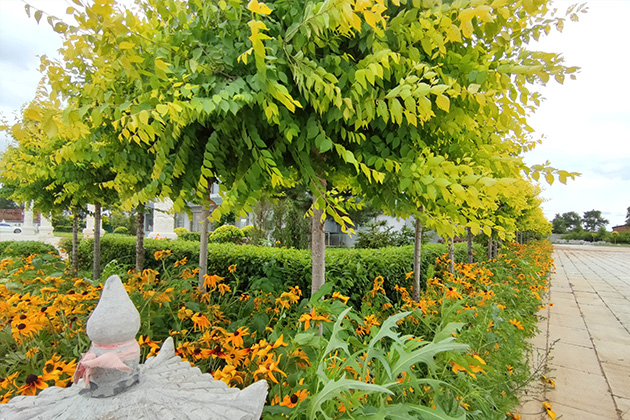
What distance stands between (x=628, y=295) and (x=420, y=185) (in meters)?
9.57

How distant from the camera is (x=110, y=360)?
2.97 feet

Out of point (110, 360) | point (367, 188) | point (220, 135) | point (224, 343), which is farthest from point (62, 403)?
point (367, 188)

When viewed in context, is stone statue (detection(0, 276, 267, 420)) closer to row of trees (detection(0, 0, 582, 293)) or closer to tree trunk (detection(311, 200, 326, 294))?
row of trees (detection(0, 0, 582, 293))

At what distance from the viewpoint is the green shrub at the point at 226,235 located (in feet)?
39.3

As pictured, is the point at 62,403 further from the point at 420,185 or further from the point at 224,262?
the point at 224,262

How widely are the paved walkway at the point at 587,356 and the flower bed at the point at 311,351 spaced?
0.40 m

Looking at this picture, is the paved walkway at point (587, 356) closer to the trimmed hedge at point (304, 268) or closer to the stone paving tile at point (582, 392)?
the stone paving tile at point (582, 392)

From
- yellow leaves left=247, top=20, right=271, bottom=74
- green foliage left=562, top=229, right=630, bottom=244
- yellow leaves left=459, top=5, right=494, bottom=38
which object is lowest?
green foliage left=562, top=229, right=630, bottom=244

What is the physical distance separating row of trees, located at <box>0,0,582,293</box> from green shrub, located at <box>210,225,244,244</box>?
32.7ft

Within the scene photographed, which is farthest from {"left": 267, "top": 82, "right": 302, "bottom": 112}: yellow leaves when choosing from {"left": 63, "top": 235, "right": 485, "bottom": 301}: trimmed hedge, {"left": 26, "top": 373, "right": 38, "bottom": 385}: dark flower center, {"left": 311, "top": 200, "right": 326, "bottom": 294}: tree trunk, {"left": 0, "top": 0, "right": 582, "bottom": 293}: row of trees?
{"left": 63, "top": 235, "right": 485, "bottom": 301}: trimmed hedge

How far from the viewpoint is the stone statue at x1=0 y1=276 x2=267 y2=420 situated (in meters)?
0.89

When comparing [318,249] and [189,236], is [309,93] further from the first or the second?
[189,236]

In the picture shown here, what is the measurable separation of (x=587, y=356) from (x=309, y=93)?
15.7 feet

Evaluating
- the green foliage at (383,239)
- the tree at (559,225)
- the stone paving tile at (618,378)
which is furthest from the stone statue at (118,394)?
the tree at (559,225)
